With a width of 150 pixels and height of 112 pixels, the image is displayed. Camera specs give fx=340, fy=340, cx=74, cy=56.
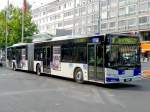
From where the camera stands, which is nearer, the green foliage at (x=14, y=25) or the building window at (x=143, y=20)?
the green foliage at (x=14, y=25)

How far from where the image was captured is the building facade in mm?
73875

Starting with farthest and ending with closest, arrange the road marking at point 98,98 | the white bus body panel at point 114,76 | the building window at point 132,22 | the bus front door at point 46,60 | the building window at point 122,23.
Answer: the building window at point 122,23
the building window at point 132,22
the bus front door at point 46,60
the white bus body panel at point 114,76
the road marking at point 98,98

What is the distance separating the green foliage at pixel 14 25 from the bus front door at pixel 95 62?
36.2m

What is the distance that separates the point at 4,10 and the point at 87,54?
141 ft

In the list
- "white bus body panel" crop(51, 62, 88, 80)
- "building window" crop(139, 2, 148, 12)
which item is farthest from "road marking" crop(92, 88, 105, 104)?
"building window" crop(139, 2, 148, 12)

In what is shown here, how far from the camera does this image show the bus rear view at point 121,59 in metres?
16.2

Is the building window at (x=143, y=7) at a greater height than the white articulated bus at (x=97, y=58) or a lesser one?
greater

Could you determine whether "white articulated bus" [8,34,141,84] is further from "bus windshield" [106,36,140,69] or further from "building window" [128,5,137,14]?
"building window" [128,5,137,14]

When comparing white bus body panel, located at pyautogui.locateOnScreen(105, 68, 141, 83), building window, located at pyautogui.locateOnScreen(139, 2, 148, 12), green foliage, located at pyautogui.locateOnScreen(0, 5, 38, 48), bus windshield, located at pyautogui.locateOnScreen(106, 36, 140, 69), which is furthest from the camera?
building window, located at pyautogui.locateOnScreen(139, 2, 148, 12)

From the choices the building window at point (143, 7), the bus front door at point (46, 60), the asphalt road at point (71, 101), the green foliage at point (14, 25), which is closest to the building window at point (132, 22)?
the building window at point (143, 7)

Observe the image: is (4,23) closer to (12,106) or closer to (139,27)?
(139,27)

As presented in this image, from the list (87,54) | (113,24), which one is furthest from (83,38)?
(113,24)

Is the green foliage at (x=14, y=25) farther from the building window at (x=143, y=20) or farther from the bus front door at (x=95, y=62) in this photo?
the bus front door at (x=95, y=62)

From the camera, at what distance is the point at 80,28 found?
97625 millimetres
